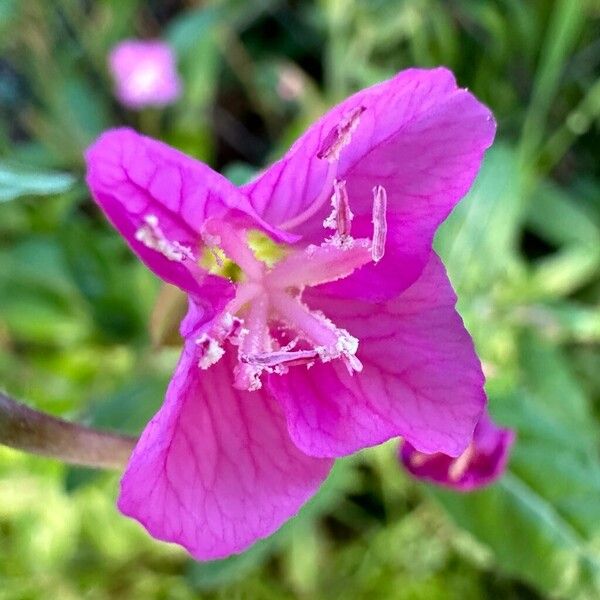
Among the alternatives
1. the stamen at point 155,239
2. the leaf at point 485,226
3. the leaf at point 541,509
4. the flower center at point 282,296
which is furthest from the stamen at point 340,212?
the leaf at point 485,226

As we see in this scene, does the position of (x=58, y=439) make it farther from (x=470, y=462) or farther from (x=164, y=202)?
(x=470, y=462)

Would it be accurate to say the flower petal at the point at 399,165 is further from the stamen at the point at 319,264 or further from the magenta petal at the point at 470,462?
the magenta petal at the point at 470,462

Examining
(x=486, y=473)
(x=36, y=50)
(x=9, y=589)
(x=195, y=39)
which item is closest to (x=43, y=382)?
(x=9, y=589)

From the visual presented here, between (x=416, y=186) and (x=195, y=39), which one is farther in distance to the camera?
(x=195, y=39)

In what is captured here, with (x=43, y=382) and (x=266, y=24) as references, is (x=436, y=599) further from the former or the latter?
(x=266, y=24)

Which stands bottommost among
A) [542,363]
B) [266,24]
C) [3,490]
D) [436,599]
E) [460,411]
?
[436,599]

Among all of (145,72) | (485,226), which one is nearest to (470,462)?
(485,226)

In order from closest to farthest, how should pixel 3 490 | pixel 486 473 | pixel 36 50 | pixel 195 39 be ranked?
pixel 486 473 → pixel 3 490 → pixel 36 50 → pixel 195 39
